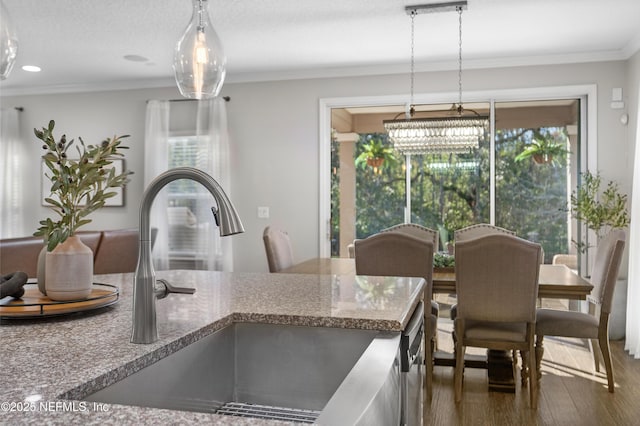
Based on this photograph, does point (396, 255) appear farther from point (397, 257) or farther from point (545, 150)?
point (545, 150)

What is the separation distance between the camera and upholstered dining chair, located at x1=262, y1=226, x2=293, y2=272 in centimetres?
378

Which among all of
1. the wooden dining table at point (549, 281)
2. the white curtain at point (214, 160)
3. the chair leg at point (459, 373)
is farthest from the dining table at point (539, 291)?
the white curtain at point (214, 160)

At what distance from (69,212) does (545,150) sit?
4656 millimetres

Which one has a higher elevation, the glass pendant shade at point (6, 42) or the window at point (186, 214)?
the glass pendant shade at point (6, 42)

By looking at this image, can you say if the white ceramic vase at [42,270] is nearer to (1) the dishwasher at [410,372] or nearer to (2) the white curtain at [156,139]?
(1) the dishwasher at [410,372]

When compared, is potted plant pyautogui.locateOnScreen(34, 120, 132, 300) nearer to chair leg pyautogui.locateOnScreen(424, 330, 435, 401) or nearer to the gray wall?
chair leg pyautogui.locateOnScreen(424, 330, 435, 401)

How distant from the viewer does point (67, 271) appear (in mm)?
1251

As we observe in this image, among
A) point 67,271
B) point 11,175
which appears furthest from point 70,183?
point 11,175

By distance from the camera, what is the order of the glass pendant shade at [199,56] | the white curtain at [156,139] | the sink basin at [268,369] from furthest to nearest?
the white curtain at [156,139] < the glass pendant shade at [199,56] < the sink basin at [268,369]

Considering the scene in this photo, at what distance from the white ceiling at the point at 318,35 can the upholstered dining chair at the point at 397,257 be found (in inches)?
65.0

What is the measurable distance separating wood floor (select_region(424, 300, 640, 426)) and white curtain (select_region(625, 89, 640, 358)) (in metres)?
0.23

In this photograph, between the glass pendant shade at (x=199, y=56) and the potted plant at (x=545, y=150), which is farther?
the potted plant at (x=545, y=150)

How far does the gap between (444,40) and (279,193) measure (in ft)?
7.39

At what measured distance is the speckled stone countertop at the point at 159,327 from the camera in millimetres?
689
